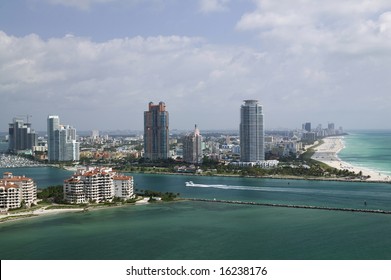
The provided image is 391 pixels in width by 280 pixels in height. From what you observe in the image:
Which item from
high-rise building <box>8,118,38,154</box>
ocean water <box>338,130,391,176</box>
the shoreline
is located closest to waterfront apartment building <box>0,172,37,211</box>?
the shoreline

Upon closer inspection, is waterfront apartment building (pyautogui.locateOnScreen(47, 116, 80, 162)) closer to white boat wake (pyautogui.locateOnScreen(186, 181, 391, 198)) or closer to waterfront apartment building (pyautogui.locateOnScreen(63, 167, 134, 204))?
white boat wake (pyautogui.locateOnScreen(186, 181, 391, 198))

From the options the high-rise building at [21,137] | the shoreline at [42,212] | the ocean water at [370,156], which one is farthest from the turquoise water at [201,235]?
the high-rise building at [21,137]

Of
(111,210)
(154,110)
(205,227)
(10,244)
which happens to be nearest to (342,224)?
(205,227)

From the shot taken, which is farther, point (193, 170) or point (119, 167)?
point (119, 167)

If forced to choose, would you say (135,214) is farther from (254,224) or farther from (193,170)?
(193,170)

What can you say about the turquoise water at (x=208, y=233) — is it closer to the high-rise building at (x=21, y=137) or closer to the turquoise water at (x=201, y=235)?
the turquoise water at (x=201, y=235)

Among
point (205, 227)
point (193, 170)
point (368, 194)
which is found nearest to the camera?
point (205, 227)

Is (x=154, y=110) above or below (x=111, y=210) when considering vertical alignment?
above
